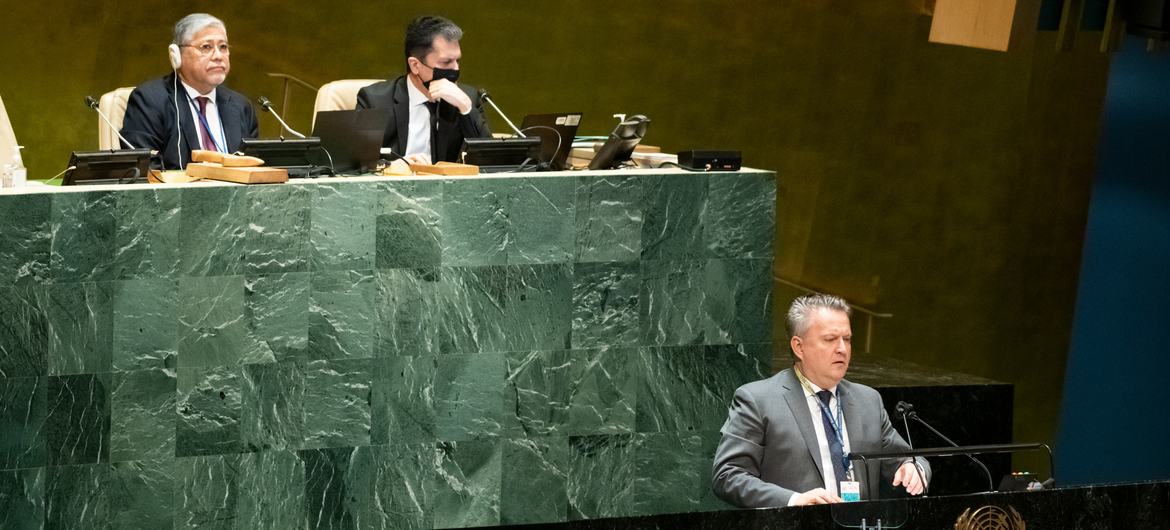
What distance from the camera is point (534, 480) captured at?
4.80 m

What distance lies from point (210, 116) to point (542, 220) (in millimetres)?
1371

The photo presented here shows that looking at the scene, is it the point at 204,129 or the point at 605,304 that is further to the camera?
the point at 204,129

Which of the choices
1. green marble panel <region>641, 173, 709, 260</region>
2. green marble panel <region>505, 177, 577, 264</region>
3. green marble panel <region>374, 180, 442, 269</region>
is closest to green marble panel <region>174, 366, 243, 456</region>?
green marble panel <region>374, 180, 442, 269</region>

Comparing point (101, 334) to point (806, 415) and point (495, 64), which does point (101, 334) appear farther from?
point (495, 64)

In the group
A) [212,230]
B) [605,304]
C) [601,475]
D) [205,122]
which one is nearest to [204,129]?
[205,122]

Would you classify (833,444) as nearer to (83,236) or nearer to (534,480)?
(534,480)

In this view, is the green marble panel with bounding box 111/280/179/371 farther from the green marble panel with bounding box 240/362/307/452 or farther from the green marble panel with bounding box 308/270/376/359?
the green marble panel with bounding box 308/270/376/359

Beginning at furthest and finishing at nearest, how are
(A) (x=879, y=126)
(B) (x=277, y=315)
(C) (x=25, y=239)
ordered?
1. (A) (x=879, y=126)
2. (B) (x=277, y=315)
3. (C) (x=25, y=239)

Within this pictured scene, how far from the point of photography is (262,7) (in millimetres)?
7434

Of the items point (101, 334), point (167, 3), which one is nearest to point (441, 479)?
point (101, 334)

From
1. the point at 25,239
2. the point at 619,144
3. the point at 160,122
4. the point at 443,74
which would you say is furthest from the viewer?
the point at 443,74

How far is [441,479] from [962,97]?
15.0 ft

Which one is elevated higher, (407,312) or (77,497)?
(407,312)

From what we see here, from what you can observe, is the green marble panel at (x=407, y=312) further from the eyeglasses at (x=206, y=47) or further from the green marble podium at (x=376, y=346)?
the eyeglasses at (x=206, y=47)
